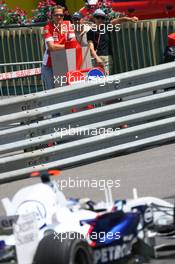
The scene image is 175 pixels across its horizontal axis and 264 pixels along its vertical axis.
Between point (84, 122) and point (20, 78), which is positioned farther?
point (20, 78)

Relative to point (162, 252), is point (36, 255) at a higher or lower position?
higher

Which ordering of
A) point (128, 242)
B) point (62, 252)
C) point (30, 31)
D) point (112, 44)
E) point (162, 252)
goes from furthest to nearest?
point (30, 31) → point (112, 44) → point (162, 252) → point (128, 242) → point (62, 252)

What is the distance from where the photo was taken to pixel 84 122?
12227 mm

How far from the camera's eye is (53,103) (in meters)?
12.1

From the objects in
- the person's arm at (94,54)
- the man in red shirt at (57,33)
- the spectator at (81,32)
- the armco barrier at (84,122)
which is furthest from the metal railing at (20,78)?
the armco barrier at (84,122)

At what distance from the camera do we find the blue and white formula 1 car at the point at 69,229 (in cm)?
645

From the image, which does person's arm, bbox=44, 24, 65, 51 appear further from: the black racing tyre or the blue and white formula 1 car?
the black racing tyre

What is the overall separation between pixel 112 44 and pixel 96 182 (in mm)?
8313

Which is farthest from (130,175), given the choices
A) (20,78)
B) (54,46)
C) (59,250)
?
(20,78)

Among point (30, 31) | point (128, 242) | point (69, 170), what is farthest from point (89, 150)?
point (30, 31)

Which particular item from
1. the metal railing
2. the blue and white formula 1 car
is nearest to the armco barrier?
the blue and white formula 1 car

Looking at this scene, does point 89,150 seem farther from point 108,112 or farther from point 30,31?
point 30,31

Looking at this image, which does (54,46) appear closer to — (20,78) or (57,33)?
(57,33)

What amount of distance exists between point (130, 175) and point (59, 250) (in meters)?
5.06
